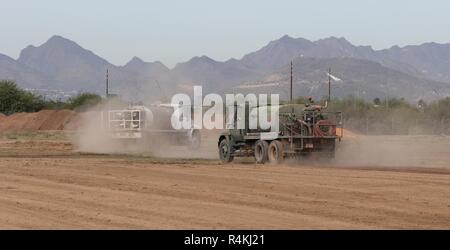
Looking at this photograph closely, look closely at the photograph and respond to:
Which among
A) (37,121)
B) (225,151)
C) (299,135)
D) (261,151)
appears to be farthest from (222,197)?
(37,121)

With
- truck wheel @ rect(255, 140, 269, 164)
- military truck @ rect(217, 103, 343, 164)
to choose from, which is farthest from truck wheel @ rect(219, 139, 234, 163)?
truck wheel @ rect(255, 140, 269, 164)

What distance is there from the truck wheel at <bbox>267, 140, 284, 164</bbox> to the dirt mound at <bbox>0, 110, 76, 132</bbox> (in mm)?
58457

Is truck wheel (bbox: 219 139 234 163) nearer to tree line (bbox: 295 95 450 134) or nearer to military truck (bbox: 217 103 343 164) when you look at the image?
military truck (bbox: 217 103 343 164)

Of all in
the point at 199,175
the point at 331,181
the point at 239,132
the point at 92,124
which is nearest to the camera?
the point at 331,181

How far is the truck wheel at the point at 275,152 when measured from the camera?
2650 cm

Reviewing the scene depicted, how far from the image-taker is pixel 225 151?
2916 cm

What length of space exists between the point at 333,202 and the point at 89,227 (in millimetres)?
5329

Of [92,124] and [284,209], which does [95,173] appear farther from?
[92,124]

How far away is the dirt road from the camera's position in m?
12.5

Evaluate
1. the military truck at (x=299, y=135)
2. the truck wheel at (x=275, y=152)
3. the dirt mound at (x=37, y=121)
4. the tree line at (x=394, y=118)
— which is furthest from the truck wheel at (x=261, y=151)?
the dirt mound at (x=37, y=121)

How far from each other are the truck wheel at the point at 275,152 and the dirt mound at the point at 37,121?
58.5 meters

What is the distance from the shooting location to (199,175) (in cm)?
2148

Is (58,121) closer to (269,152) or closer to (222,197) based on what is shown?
(269,152)
